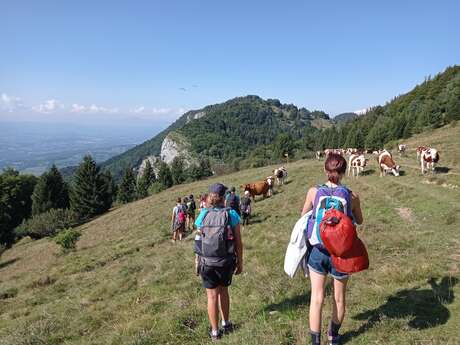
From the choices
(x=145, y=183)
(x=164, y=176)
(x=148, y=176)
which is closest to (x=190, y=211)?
(x=145, y=183)

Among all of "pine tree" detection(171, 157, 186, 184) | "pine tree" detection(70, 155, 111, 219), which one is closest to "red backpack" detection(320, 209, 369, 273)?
"pine tree" detection(70, 155, 111, 219)

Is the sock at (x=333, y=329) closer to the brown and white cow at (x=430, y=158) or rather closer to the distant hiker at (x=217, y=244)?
the distant hiker at (x=217, y=244)

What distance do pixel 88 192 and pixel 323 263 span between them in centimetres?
6319

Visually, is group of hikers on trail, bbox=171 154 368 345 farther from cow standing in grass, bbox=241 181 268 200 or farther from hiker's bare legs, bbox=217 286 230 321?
cow standing in grass, bbox=241 181 268 200

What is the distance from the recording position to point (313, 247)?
14.2 ft

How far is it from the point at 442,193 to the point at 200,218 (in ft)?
44.9

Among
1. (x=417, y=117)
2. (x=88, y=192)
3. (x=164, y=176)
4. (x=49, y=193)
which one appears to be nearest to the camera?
(x=88, y=192)

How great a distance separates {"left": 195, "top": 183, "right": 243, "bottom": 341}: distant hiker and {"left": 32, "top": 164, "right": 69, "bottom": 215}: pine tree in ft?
216

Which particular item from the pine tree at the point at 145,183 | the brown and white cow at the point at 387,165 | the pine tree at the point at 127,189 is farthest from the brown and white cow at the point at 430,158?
the pine tree at the point at 127,189

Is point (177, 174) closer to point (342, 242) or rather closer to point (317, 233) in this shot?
point (317, 233)

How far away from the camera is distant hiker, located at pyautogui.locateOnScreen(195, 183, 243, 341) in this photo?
4.87m

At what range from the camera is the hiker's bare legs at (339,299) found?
4.26m

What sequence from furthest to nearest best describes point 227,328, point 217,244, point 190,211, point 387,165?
1. point 387,165
2. point 190,211
3. point 227,328
4. point 217,244

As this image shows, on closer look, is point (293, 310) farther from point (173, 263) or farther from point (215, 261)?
point (173, 263)
